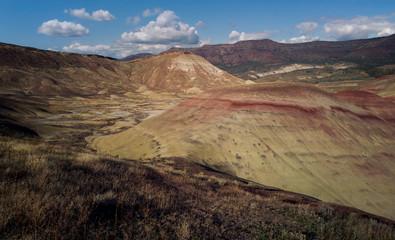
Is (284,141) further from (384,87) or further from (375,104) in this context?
(384,87)

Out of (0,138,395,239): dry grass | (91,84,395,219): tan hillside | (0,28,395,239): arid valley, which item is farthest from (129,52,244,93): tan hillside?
(0,138,395,239): dry grass

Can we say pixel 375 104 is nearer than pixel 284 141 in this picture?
No

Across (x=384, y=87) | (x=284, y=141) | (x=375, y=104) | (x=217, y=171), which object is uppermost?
(x=384, y=87)

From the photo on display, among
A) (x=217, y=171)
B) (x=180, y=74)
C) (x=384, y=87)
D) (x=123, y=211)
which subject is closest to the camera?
(x=123, y=211)

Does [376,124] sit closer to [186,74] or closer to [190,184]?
[190,184]

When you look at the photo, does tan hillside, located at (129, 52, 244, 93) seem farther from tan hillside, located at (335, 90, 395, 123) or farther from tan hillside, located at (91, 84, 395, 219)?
tan hillside, located at (91, 84, 395, 219)

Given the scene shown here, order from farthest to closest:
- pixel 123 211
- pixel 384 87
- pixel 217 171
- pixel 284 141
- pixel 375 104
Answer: pixel 384 87, pixel 375 104, pixel 284 141, pixel 217 171, pixel 123 211

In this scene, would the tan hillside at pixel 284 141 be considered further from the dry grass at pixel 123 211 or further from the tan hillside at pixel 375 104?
the tan hillside at pixel 375 104

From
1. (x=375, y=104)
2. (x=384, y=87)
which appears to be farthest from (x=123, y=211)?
(x=384, y=87)
